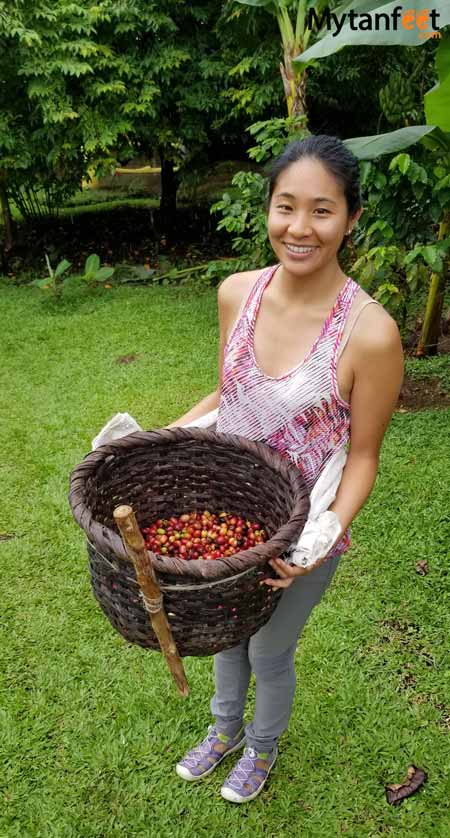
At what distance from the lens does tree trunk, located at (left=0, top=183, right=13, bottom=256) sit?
7715 millimetres

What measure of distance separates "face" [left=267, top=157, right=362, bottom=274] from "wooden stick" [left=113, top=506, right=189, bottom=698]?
26.7 inches

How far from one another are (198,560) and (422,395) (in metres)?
3.33

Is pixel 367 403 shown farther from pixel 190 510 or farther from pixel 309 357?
pixel 190 510

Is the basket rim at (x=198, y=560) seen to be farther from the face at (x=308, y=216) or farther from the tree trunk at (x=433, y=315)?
the tree trunk at (x=433, y=315)

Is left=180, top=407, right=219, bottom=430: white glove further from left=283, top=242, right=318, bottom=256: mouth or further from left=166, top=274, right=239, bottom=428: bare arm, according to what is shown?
left=283, top=242, right=318, bottom=256: mouth

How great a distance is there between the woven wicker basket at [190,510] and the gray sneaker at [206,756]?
76 cm

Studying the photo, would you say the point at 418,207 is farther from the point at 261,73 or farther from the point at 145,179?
the point at 145,179

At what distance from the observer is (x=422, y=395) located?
424 centimetres

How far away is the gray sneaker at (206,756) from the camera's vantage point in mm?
2039

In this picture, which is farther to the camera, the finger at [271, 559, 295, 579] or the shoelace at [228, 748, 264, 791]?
the shoelace at [228, 748, 264, 791]

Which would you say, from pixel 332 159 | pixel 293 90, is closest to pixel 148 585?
pixel 332 159

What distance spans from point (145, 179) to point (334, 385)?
12.8 meters

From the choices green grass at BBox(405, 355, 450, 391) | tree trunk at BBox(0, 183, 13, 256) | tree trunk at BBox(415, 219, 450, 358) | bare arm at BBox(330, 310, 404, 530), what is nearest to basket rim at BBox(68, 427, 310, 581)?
bare arm at BBox(330, 310, 404, 530)

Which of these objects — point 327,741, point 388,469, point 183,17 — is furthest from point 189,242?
point 327,741
